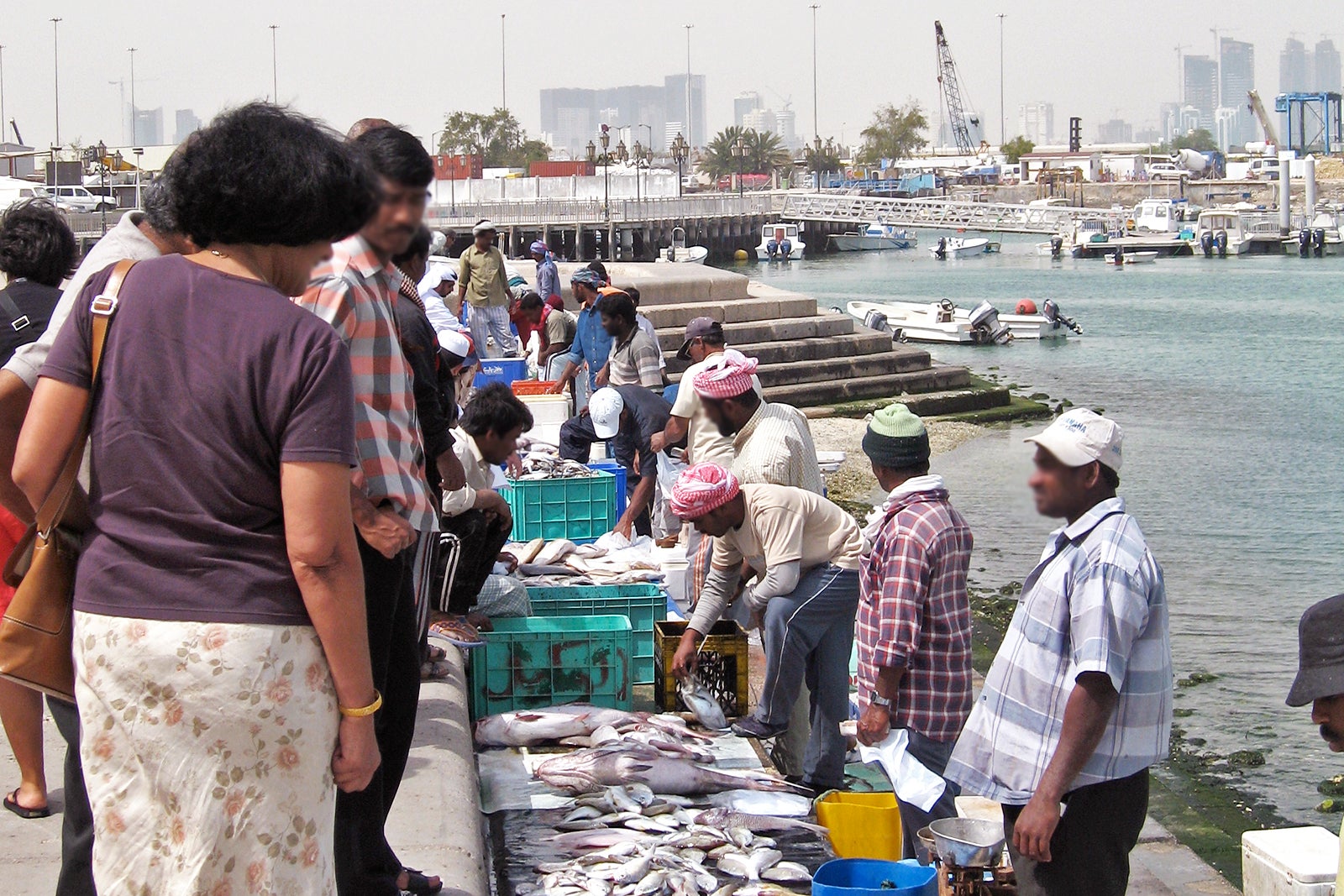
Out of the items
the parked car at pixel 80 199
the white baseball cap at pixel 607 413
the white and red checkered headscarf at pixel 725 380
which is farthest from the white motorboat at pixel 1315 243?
the white and red checkered headscarf at pixel 725 380

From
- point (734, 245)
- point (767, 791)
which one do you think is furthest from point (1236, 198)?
point (767, 791)

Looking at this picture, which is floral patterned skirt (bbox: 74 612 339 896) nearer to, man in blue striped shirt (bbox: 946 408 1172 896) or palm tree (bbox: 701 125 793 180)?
man in blue striped shirt (bbox: 946 408 1172 896)

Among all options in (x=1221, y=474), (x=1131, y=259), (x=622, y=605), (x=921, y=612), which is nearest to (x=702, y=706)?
(x=622, y=605)

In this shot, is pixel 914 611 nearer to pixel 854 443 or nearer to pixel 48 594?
pixel 48 594

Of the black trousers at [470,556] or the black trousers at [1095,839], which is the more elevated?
the black trousers at [470,556]

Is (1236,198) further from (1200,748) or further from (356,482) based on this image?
(356,482)

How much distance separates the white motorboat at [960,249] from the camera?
73312mm

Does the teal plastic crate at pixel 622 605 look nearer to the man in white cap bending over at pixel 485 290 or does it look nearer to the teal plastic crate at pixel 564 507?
the teal plastic crate at pixel 564 507

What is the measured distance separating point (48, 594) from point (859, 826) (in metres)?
2.78

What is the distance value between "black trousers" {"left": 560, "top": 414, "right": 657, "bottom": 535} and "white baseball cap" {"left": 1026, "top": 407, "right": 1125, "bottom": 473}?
5.00 metres

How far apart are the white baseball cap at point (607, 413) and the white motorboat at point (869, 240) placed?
7311cm

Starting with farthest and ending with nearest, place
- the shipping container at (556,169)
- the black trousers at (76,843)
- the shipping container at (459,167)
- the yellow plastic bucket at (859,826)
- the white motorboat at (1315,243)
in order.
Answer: the shipping container at (556,169) → the shipping container at (459,167) → the white motorboat at (1315,243) → the yellow plastic bucket at (859,826) → the black trousers at (76,843)

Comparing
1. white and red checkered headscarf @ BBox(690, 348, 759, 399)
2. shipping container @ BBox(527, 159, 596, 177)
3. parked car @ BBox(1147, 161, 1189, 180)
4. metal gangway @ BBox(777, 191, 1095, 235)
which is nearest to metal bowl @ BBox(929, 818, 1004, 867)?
white and red checkered headscarf @ BBox(690, 348, 759, 399)

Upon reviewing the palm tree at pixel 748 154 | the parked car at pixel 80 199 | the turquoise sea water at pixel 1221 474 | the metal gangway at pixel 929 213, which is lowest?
the turquoise sea water at pixel 1221 474
